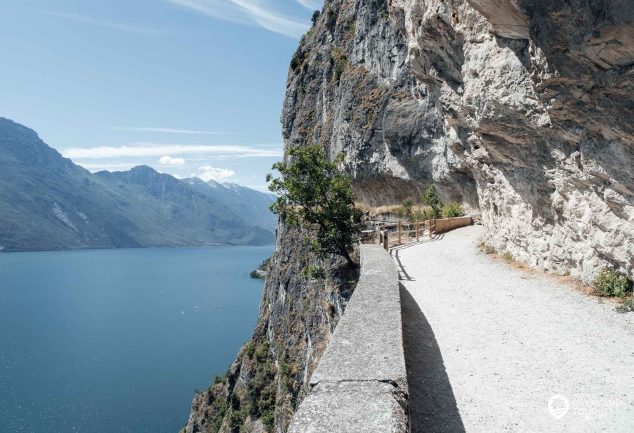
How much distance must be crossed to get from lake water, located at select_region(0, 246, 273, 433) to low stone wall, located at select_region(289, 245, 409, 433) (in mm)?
58467

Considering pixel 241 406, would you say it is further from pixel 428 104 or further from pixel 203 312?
pixel 203 312

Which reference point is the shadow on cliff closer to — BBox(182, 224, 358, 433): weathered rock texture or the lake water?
BBox(182, 224, 358, 433): weathered rock texture

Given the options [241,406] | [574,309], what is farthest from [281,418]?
[574,309]

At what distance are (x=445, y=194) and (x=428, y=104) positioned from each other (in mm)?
10329

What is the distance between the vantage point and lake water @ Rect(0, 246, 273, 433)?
2325 inches

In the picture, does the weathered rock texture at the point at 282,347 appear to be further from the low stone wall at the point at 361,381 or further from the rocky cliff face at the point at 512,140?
the low stone wall at the point at 361,381

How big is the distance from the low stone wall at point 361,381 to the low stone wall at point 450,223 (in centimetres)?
2764

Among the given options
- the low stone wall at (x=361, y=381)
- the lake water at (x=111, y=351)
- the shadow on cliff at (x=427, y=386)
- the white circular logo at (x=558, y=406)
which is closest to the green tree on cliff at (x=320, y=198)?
the shadow on cliff at (x=427, y=386)

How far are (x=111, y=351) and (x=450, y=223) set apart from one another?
72.6m

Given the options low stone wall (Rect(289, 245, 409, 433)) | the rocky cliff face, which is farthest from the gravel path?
the rocky cliff face

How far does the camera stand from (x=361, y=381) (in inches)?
234

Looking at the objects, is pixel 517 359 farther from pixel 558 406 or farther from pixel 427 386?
pixel 427 386

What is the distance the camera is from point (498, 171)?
21.0m

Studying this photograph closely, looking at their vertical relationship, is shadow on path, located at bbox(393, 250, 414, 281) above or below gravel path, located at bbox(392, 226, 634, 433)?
above
